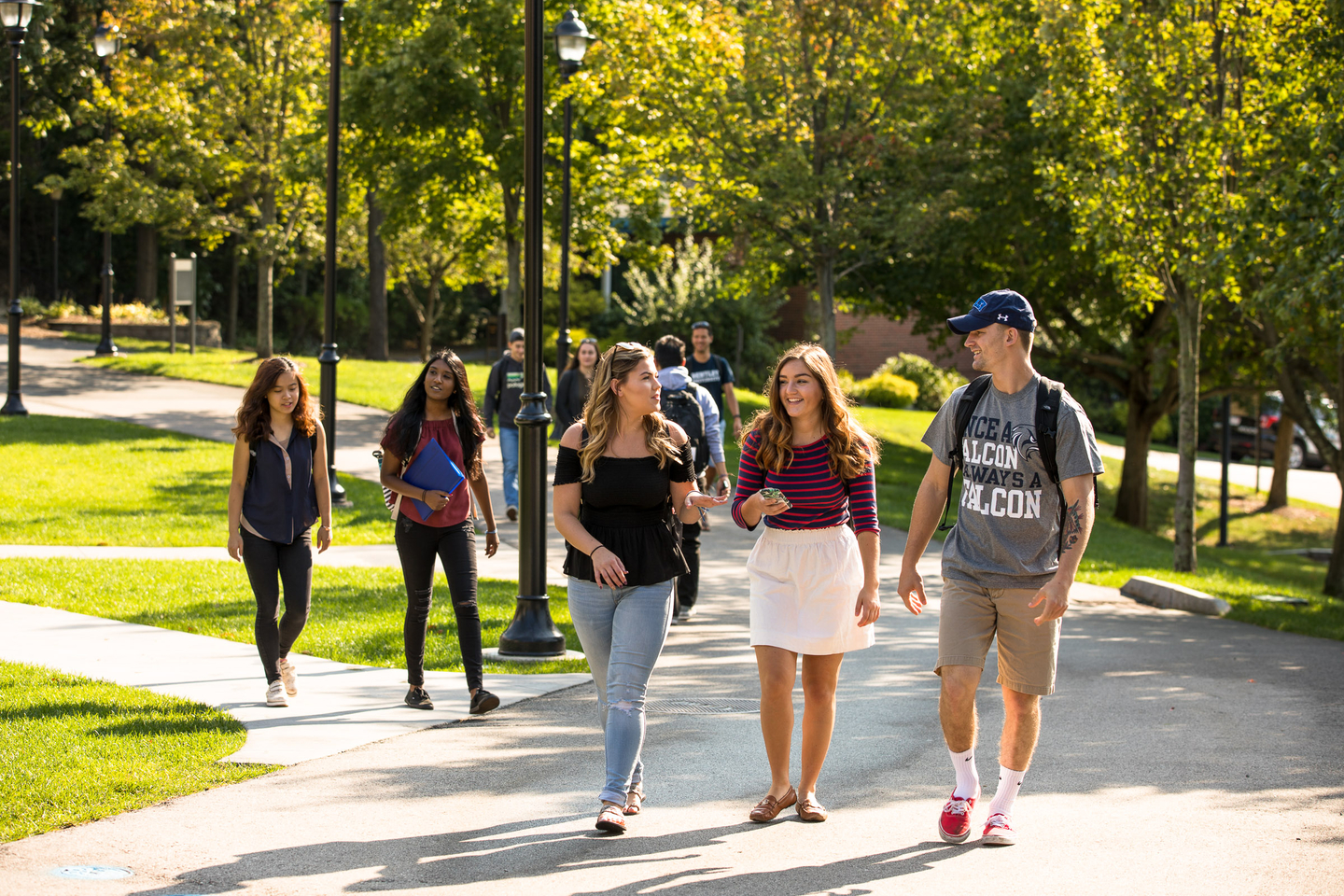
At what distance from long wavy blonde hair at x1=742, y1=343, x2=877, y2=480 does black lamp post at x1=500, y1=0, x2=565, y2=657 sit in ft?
10.8

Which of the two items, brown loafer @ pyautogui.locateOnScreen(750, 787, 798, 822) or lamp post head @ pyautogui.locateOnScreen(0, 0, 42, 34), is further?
lamp post head @ pyautogui.locateOnScreen(0, 0, 42, 34)

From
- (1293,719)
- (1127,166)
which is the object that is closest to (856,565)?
(1293,719)

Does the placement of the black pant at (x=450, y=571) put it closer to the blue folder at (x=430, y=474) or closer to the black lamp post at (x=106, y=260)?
the blue folder at (x=430, y=474)

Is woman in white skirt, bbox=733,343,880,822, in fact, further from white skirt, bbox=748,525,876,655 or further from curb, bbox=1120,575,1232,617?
curb, bbox=1120,575,1232,617

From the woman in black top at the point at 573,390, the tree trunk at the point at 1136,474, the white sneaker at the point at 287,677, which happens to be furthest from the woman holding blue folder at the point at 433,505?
the tree trunk at the point at 1136,474

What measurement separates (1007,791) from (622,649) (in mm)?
1559

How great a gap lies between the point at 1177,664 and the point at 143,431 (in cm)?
1376

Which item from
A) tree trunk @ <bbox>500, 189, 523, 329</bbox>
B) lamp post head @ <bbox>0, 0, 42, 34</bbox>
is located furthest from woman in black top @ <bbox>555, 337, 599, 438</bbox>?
lamp post head @ <bbox>0, 0, 42, 34</bbox>

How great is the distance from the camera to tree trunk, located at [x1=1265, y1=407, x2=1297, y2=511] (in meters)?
26.6

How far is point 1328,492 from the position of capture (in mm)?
31250

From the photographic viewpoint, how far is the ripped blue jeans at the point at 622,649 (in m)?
5.05

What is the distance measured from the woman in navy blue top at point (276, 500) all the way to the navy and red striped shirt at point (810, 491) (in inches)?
106

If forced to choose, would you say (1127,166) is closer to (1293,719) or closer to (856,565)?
(1293,719)

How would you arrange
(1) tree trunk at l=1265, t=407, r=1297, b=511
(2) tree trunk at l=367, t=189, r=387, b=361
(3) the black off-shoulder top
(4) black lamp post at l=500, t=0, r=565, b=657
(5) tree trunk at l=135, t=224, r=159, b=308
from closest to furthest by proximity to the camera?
1. (3) the black off-shoulder top
2. (4) black lamp post at l=500, t=0, r=565, b=657
3. (1) tree trunk at l=1265, t=407, r=1297, b=511
4. (2) tree trunk at l=367, t=189, r=387, b=361
5. (5) tree trunk at l=135, t=224, r=159, b=308
